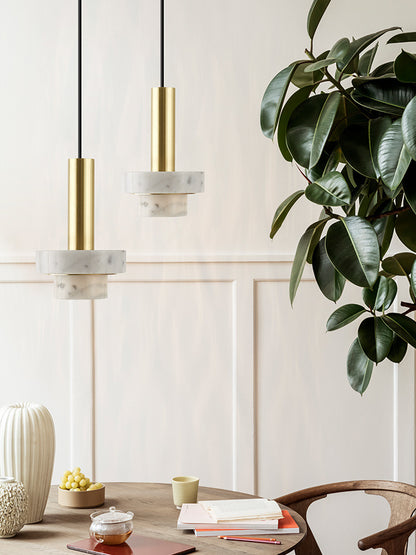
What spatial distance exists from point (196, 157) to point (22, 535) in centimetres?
150

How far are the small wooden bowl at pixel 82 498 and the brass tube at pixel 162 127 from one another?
892 millimetres

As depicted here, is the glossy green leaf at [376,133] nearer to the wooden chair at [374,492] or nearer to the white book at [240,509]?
the white book at [240,509]

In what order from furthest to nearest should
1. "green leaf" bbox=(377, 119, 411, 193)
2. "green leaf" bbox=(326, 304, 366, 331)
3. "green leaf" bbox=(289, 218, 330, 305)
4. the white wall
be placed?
the white wall
"green leaf" bbox=(326, 304, 366, 331)
"green leaf" bbox=(289, 218, 330, 305)
"green leaf" bbox=(377, 119, 411, 193)

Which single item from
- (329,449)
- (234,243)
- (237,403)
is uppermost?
(234,243)

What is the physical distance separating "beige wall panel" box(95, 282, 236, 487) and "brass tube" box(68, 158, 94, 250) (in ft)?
4.05

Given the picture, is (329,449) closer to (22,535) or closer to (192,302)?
(192,302)

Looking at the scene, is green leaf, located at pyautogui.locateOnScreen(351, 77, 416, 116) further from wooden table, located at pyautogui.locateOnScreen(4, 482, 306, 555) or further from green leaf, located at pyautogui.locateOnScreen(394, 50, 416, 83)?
wooden table, located at pyautogui.locateOnScreen(4, 482, 306, 555)

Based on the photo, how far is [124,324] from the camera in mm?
2730

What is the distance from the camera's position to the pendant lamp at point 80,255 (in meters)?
1.47

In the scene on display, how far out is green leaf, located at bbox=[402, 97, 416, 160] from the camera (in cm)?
146

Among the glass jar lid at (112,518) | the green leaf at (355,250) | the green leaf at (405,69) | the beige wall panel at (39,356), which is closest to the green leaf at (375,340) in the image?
the green leaf at (355,250)

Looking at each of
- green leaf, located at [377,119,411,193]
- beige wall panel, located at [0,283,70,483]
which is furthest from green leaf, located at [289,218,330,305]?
beige wall panel, located at [0,283,70,483]

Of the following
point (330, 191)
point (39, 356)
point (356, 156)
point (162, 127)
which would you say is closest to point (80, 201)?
point (162, 127)

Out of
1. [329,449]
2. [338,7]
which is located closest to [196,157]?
[338,7]
